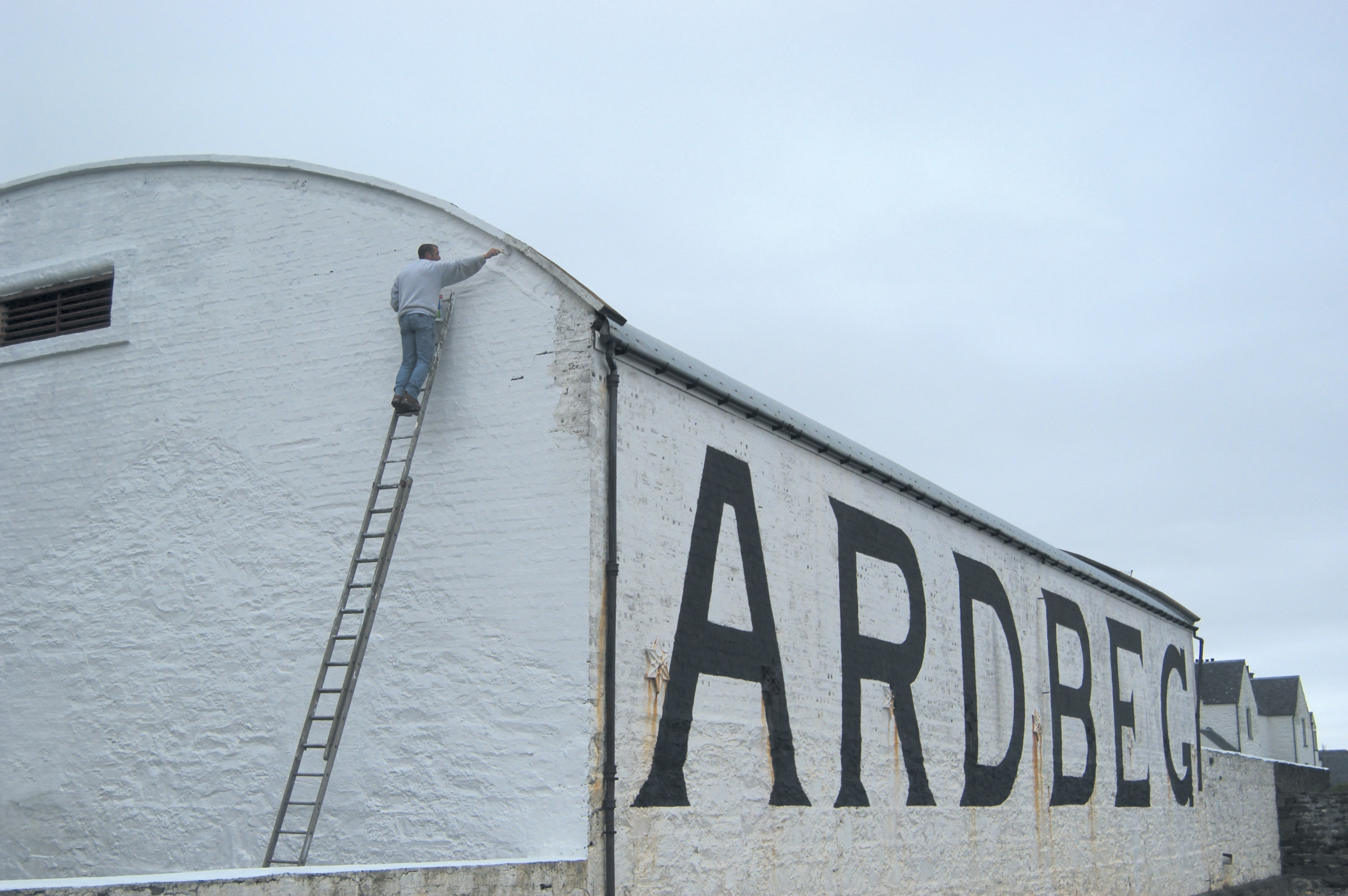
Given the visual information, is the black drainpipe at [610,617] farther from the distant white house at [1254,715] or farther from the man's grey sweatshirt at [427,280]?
the distant white house at [1254,715]

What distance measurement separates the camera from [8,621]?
36.2 feet

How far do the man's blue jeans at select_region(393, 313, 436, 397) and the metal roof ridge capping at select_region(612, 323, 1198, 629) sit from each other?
4.86 feet

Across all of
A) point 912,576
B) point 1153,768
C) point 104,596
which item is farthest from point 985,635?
point 104,596

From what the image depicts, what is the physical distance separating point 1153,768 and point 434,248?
16397 millimetres

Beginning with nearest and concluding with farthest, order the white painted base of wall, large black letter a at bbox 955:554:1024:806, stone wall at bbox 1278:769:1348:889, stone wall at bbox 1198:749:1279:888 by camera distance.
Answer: the white painted base of wall < large black letter a at bbox 955:554:1024:806 < stone wall at bbox 1198:749:1279:888 < stone wall at bbox 1278:769:1348:889

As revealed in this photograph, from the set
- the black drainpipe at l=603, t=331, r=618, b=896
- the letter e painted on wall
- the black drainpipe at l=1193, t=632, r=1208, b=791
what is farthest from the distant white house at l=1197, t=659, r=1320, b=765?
the black drainpipe at l=603, t=331, r=618, b=896

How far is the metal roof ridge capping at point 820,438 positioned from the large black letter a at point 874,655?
539mm

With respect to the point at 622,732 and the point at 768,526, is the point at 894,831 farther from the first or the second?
the point at 622,732

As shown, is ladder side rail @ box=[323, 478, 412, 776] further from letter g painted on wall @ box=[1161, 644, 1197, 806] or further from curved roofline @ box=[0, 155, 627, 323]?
letter g painted on wall @ box=[1161, 644, 1197, 806]

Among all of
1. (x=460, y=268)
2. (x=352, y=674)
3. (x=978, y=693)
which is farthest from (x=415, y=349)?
(x=978, y=693)

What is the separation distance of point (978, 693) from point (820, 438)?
469cm

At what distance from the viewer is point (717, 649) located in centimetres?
1017

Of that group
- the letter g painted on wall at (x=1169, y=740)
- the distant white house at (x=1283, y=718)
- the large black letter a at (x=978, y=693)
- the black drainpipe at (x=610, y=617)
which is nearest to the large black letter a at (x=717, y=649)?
the black drainpipe at (x=610, y=617)

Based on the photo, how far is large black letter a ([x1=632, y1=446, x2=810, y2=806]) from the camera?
9.42 metres
